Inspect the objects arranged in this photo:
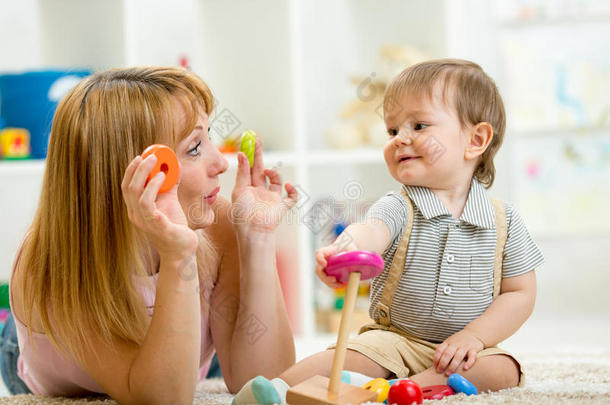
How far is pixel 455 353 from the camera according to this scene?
0.87 m

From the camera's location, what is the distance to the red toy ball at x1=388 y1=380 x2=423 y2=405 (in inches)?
31.0

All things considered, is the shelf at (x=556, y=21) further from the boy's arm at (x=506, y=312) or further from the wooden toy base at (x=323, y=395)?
the wooden toy base at (x=323, y=395)

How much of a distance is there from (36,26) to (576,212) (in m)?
1.91

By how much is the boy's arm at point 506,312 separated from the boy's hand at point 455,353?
17mm

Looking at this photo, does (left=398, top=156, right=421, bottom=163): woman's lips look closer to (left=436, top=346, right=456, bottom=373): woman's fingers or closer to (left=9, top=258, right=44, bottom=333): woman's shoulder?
(left=436, top=346, right=456, bottom=373): woman's fingers

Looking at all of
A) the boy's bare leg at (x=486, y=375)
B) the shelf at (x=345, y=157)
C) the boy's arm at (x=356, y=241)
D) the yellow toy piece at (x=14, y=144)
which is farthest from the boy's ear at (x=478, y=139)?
the yellow toy piece at (x=14, y=144)

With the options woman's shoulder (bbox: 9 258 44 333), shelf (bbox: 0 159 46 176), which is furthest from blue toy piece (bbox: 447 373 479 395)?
shelf (bbox: 0 159 46 176)

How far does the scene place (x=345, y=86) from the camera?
234cm

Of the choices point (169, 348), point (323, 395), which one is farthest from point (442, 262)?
point (169, 348)

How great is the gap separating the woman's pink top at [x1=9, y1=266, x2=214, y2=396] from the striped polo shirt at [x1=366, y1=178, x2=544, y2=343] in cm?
35

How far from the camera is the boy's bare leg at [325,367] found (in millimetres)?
867

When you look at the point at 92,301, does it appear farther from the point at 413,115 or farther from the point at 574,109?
the point at 574,109

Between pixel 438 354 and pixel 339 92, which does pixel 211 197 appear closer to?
pixel 438 354

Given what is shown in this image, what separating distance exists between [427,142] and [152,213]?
388mm
